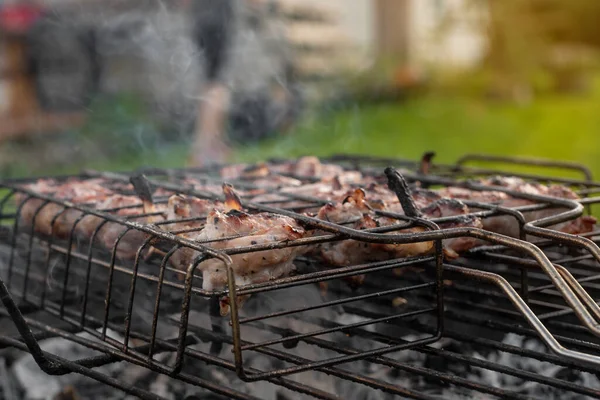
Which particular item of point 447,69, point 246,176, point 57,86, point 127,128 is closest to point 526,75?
point 447,69

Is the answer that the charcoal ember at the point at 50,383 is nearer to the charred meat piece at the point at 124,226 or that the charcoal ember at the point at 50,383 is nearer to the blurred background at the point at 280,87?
the charred meat piece at the point at 124,226

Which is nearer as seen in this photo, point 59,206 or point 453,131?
point 59,206

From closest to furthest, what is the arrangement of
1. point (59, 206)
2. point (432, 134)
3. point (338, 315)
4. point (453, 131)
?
point (338, 315), point (59, 206), point (432, 134), point (453, 131)

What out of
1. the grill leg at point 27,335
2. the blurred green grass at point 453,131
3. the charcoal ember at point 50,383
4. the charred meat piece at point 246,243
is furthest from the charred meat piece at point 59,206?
the blurred green grass at point 453,131

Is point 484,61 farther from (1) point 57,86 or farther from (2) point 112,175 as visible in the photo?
(2) point 112,175

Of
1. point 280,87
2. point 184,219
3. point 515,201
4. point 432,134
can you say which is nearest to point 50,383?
point 184,219

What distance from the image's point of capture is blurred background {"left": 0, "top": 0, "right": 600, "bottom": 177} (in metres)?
9.20

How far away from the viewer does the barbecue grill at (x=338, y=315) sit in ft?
6.00

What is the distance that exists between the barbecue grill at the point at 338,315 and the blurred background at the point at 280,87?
514cm

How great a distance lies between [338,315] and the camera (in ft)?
8.59

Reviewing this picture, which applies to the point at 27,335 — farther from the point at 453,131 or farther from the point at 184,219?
the point at 453,131

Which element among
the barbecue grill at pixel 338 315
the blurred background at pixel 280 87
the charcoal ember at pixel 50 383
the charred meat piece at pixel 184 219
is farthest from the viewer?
the blurred background at pixel 280 87

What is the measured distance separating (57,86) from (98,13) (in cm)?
112

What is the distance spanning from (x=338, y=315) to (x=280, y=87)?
9.10m
